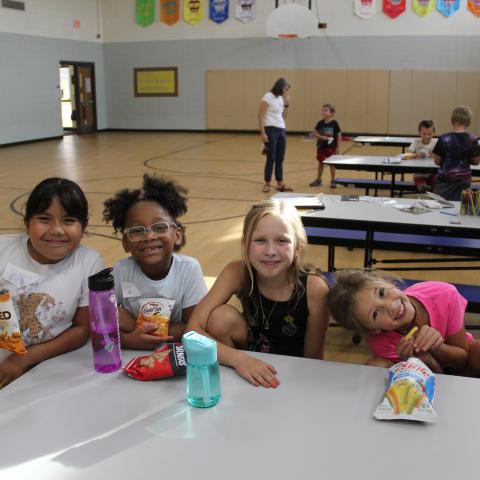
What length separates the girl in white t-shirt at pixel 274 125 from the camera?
8.01 meters

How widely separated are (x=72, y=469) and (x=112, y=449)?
88 millimetres

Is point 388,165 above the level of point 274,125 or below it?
below

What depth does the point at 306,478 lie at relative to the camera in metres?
1.05

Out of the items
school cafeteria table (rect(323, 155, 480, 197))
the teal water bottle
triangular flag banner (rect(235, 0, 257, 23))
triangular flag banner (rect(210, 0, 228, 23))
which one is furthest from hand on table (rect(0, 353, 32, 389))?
triangular flag banner (rect(210, 0, 228, 23))

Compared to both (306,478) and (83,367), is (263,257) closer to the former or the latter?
(83,367)

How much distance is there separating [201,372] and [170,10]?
54.3 ft

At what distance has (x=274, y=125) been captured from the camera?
8102 millimetres

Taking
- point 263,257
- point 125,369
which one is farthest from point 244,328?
point 125,369

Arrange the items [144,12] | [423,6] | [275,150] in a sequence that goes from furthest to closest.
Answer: [144,12] → [423,6] → [275,150]

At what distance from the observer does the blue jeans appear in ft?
26.7

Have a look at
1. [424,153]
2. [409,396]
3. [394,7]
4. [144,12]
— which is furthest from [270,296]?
[144,12]

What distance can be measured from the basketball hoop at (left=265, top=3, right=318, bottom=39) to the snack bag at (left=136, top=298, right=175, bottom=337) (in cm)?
1100

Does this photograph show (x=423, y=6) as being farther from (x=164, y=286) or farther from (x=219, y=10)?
(x=164, y=286)

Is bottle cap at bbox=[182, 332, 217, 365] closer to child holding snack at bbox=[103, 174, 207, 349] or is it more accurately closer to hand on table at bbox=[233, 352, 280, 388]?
hand on table at bbox=[233, 352, 280, 388]
